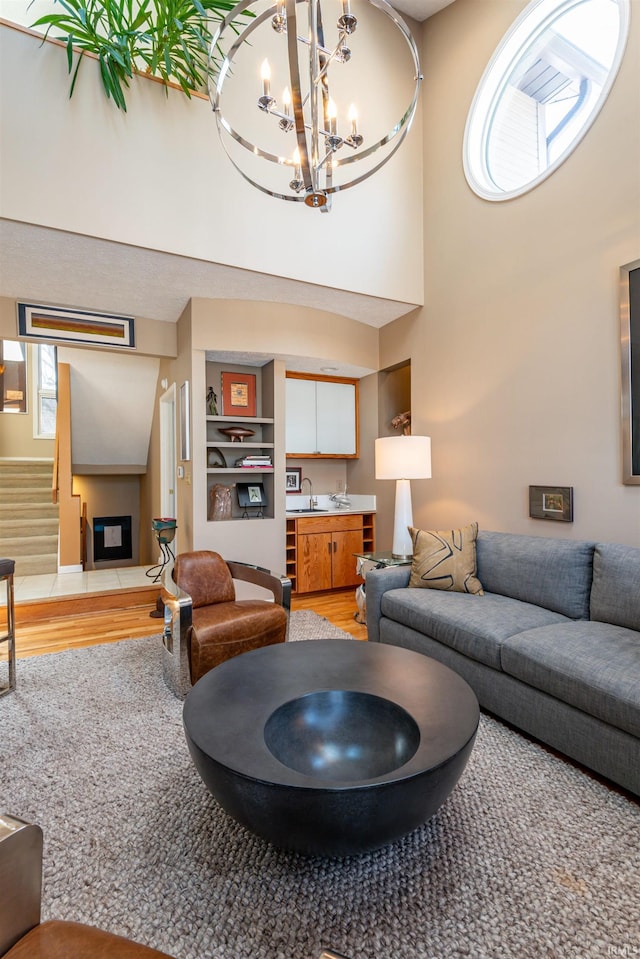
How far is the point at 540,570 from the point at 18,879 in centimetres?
254

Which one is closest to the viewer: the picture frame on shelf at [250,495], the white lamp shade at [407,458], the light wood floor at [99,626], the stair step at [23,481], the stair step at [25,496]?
the light wood floor at [99,626]

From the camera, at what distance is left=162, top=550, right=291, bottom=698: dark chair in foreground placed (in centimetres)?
243

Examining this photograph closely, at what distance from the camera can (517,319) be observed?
10.5ft

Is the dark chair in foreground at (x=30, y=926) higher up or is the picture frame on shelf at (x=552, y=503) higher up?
the picture frame on shelf at (x=552, y=503)

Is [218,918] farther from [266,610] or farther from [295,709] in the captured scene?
[266,610]

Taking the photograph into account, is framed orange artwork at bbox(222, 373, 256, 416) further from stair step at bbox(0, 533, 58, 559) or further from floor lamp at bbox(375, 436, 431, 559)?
stair step at bbox(0, 533, 58, 559)

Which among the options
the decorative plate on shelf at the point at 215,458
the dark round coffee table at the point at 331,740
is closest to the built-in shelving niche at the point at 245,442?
the decorative plate on shelf at the point at 215,458

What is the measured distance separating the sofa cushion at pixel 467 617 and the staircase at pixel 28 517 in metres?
4.73

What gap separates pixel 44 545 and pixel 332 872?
5.69m

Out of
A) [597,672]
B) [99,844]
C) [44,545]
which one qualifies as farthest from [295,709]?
[44,545]

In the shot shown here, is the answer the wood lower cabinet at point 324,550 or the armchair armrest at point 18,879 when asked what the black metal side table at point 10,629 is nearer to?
the armchair armrest at point 18,879

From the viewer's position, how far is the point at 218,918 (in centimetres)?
123

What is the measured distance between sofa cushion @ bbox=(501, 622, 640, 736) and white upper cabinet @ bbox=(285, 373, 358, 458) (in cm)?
318

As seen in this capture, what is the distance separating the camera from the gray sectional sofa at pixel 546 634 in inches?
68.3
